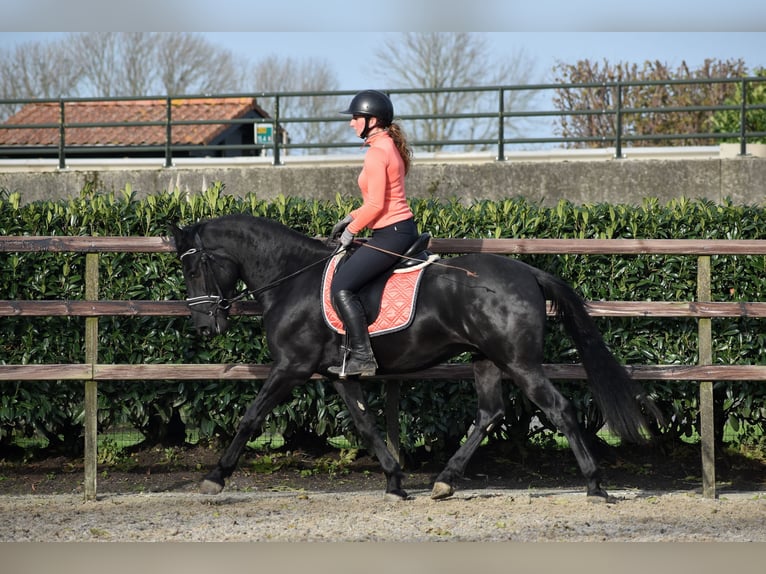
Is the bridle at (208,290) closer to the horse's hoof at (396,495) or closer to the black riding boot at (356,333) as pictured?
the black riding boot at (356,333)

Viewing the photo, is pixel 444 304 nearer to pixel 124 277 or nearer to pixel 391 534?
pixel 391 534

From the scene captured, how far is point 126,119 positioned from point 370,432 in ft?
67.5

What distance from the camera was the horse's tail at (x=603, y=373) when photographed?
20.5 ft

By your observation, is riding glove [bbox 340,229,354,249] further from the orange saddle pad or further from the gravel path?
the gravel path

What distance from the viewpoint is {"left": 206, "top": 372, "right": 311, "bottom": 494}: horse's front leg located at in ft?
21.1

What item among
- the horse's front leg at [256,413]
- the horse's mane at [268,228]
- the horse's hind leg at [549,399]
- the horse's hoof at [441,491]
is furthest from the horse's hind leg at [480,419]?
the horse's mane at [268,228]

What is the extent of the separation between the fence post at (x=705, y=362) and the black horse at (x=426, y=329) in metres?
0.72

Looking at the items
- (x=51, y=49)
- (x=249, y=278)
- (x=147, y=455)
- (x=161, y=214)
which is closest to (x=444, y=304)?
(x=249, y=278)

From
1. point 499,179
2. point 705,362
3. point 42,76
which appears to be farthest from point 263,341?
point 42,76

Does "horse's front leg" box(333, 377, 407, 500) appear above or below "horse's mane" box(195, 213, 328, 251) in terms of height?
below

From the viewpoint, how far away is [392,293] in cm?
635

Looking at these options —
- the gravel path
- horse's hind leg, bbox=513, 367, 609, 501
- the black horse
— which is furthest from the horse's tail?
the gravel path

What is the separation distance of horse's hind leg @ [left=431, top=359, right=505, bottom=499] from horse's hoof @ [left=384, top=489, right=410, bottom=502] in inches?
8.2

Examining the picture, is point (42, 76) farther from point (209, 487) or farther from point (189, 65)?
point (209, 487)
